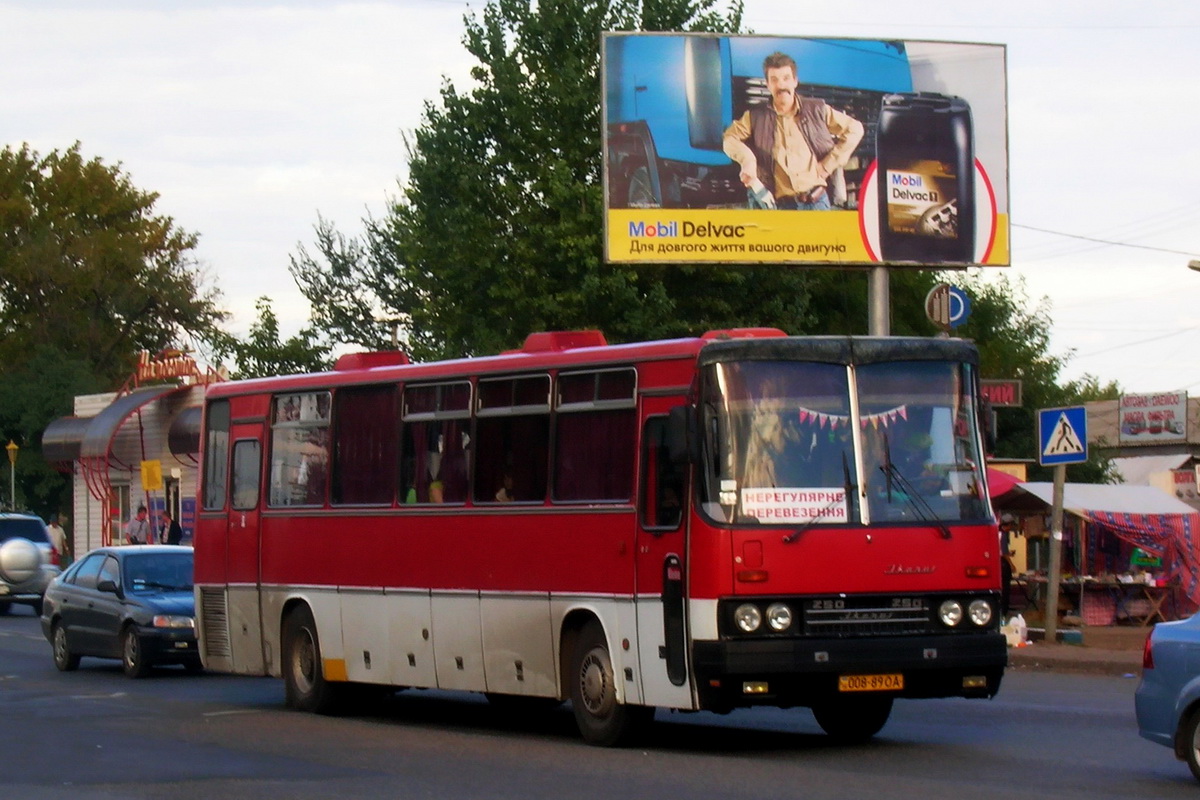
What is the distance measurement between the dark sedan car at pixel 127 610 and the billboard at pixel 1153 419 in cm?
4068

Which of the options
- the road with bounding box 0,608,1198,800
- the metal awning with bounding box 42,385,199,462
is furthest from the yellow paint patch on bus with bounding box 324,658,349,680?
the metal awning with bounding box 42,385,199,462

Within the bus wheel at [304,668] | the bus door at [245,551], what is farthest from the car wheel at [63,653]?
the bus wheel at [304,668]

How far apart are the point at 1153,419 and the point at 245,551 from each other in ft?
148

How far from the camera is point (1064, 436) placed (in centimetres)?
2394

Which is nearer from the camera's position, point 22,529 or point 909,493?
point 909,493

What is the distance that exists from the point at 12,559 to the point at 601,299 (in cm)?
1181

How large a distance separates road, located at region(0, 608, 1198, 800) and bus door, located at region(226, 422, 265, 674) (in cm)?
61

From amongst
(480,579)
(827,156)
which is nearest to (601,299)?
(827,156)

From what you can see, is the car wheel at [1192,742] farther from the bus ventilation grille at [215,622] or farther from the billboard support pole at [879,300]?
the billboard support pole at [879,300]

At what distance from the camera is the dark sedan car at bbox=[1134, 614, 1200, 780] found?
1165cm

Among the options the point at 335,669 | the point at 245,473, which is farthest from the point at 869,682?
the point at 245,473

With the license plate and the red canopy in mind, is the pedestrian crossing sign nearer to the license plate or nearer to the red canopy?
the red canopy

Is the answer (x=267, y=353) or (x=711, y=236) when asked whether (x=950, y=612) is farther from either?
(x=267, y=353)

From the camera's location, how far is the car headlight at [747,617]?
42.6ft
